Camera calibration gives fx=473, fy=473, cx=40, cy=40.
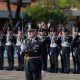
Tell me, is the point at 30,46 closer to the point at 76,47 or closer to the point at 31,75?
the point at 31,75

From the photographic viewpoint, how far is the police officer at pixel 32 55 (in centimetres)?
1123

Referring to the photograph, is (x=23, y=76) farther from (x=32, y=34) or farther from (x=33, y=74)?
(x=32, y=34)

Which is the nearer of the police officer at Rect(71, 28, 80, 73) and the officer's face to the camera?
the officer's face

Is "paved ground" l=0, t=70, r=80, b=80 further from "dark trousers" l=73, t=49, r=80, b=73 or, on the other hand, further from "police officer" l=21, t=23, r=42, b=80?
"police officer" l=21, t=23, r=42, b=80

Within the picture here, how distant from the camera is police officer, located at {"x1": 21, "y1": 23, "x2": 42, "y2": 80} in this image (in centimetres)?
1123

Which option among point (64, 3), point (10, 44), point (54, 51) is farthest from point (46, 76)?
point (64, 3)

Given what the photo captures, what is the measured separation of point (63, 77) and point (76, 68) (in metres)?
1.94

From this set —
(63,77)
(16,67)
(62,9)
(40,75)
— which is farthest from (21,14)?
(40,75)

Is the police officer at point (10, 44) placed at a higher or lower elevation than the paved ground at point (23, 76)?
higher

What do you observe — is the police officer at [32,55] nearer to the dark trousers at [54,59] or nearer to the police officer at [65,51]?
the police officer at [65,51]

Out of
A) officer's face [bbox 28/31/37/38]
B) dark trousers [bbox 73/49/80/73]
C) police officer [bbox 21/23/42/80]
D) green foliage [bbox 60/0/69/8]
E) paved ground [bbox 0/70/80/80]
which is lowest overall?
paved ground [bbox 0/70/80/80]

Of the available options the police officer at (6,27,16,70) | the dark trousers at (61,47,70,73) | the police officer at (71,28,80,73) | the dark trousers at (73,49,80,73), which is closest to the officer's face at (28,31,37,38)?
the police officer at (71,28,80,73)

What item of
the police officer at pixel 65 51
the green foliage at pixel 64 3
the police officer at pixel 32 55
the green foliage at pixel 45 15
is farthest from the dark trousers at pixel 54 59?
the green foliage at pixel 45 15

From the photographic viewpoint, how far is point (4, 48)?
60.9ft
